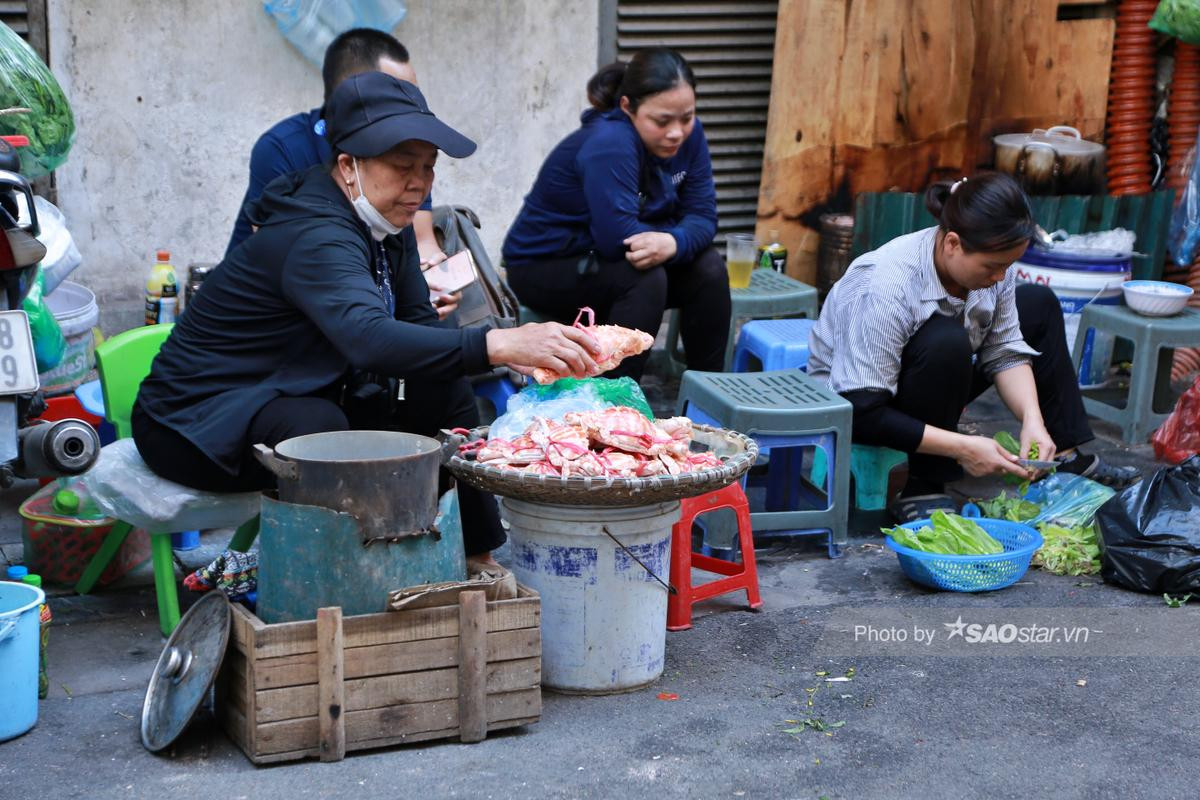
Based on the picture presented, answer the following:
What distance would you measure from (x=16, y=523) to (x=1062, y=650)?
3.55 meters

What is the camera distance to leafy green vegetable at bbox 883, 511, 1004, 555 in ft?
15.1

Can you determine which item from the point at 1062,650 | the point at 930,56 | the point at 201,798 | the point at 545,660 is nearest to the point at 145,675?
the point at 201,798

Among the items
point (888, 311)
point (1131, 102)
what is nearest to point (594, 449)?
point (888, 311)

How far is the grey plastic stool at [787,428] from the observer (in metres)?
4.74

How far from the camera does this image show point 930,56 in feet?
24.0

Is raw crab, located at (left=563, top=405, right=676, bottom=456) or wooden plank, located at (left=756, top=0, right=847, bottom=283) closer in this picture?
raw crab, located at (left=563, top=405, right=676, bottom=456)

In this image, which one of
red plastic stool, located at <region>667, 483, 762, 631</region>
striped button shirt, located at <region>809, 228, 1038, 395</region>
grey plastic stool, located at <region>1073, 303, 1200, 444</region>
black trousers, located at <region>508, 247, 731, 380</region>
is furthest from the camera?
grey plastic stool, located at <region>1073, 303, 1200, 444</region>

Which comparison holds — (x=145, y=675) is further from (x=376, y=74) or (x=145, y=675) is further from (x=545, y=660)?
(x=376, y=74)

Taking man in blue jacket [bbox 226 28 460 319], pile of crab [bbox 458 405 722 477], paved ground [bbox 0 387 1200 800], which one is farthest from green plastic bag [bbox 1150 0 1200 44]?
pile of crab [bbox 458 405 722 477]

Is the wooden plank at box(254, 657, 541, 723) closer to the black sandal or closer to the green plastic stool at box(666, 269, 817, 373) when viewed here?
the black sandal

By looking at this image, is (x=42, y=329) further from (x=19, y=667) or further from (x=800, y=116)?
(x=800, y=116)

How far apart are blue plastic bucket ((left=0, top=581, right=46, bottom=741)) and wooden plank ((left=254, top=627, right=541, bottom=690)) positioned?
0.61 meters

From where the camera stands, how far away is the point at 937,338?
195 inches

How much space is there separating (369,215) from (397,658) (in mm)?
1195
